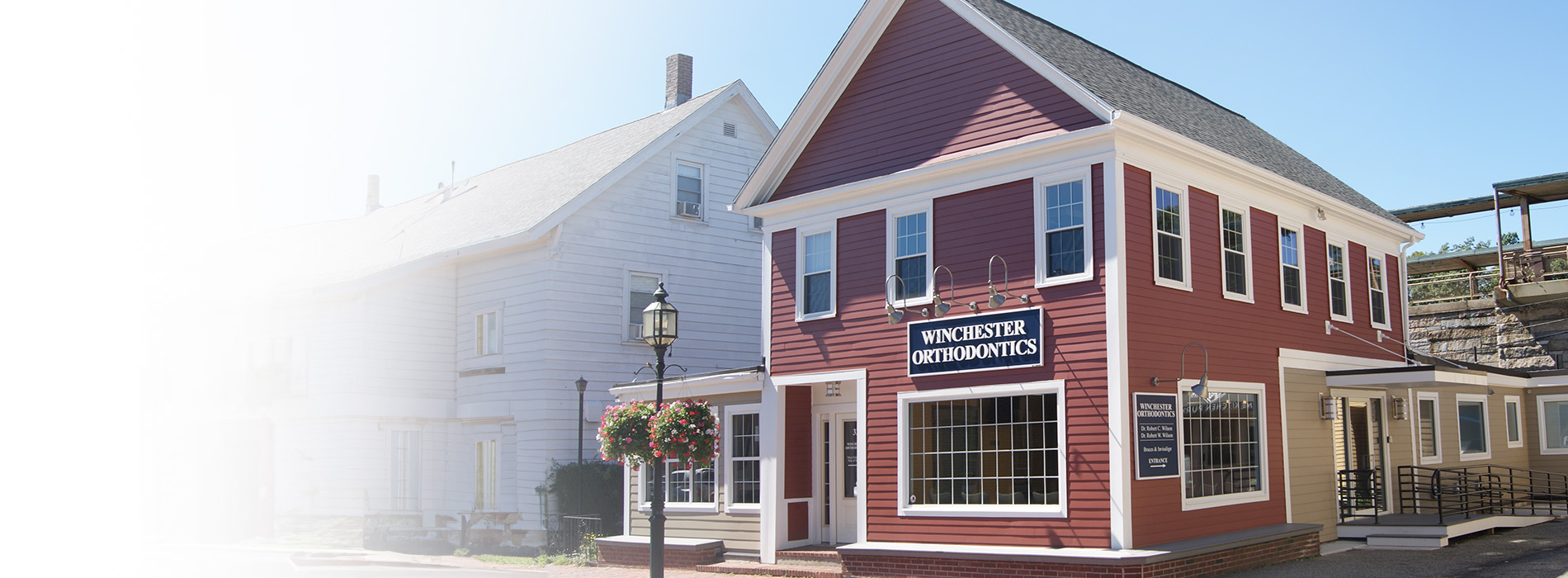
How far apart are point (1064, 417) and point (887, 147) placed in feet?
16.6

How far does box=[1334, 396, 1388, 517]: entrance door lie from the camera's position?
19.3 metres

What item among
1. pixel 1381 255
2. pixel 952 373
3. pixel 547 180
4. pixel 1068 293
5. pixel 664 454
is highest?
pixel 547 180

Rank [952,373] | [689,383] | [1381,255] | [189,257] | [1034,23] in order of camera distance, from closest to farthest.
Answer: [952,373] < [1034,23] < [689,383] < [1381,255] < [189,257]

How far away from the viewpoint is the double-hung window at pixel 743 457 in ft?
59.9

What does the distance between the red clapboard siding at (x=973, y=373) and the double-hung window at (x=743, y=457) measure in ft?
4.40

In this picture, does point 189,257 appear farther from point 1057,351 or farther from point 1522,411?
point 1522,411

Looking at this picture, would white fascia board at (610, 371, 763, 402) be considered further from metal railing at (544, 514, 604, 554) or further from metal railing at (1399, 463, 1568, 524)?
metal railing at (1399, 463, 1568, 524)

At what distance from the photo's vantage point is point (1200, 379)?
48.2 ft

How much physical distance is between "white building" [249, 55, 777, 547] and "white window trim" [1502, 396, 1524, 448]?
51.6 ft

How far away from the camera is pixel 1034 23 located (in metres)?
17.5

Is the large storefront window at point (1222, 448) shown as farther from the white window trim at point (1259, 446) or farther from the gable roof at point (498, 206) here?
the gable roof at point (498, 206)

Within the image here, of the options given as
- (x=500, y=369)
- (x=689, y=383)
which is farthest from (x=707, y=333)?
(x=689, y=383)

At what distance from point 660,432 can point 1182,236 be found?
7.42 m

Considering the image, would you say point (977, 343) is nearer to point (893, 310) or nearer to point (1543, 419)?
point (893, 310)
